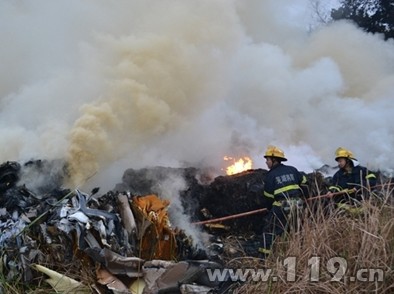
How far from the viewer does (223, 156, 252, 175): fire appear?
12085 millimetres

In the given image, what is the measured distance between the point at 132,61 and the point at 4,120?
4509 mm

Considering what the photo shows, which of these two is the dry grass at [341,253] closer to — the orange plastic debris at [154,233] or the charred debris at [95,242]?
the charred debris at [95,242]

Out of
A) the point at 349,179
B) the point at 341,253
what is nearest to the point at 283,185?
the point at 349,179

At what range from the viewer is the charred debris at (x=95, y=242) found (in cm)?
465

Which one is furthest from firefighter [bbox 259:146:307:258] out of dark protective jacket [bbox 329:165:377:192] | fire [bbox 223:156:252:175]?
fire [bbox 223:156:252:175]

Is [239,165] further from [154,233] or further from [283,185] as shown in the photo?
[154,233]

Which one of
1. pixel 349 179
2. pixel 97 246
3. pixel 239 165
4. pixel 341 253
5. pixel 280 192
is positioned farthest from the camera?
pixel 239 165

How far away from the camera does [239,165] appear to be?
12.3 metres

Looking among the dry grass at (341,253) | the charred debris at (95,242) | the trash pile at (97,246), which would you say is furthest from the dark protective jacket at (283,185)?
the dry grass at (341,253)

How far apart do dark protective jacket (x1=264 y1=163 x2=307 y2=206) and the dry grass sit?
2.49m

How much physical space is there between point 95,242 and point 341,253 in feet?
9.82

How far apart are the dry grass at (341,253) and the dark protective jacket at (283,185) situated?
2493 millimetres

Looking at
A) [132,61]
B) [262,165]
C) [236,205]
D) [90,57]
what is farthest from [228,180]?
[90,57]

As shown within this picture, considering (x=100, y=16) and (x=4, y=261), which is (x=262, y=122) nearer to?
(x=100, y=16)
